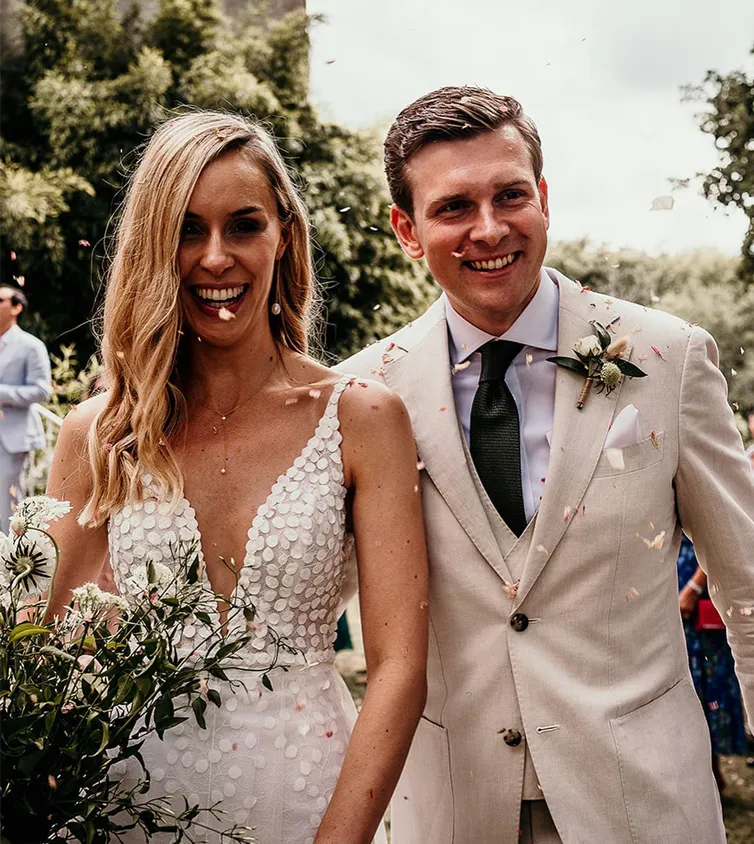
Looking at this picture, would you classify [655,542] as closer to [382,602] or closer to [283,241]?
[382,602]

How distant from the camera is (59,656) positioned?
1.50m

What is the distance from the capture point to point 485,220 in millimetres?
2229

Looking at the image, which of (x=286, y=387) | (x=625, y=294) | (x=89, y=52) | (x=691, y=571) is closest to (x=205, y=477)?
(x=286, y=387)

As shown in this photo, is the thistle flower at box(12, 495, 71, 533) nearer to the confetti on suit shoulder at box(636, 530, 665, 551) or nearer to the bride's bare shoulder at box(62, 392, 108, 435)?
the bride's bare shoulder at box(62, 392, 108, 435)

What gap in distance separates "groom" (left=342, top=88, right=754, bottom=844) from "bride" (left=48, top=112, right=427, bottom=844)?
0.20 metres

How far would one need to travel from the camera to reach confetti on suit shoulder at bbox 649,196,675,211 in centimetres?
271

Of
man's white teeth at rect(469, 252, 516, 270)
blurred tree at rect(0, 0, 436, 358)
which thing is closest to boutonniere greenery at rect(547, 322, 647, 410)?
man's white teeth at rect(469, 252, 516, 270)

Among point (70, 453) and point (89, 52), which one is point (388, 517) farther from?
point (89, 52)

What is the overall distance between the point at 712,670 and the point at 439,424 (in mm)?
3463

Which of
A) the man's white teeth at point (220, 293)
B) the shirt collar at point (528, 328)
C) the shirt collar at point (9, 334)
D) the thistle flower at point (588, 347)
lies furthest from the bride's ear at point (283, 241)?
the shirt collar at point (9, 334)

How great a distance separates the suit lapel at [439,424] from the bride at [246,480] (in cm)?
12

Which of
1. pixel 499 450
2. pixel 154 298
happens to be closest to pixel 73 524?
pixel 154 298

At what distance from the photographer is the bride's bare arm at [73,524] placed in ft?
7.14

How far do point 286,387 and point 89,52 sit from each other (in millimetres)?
12876
